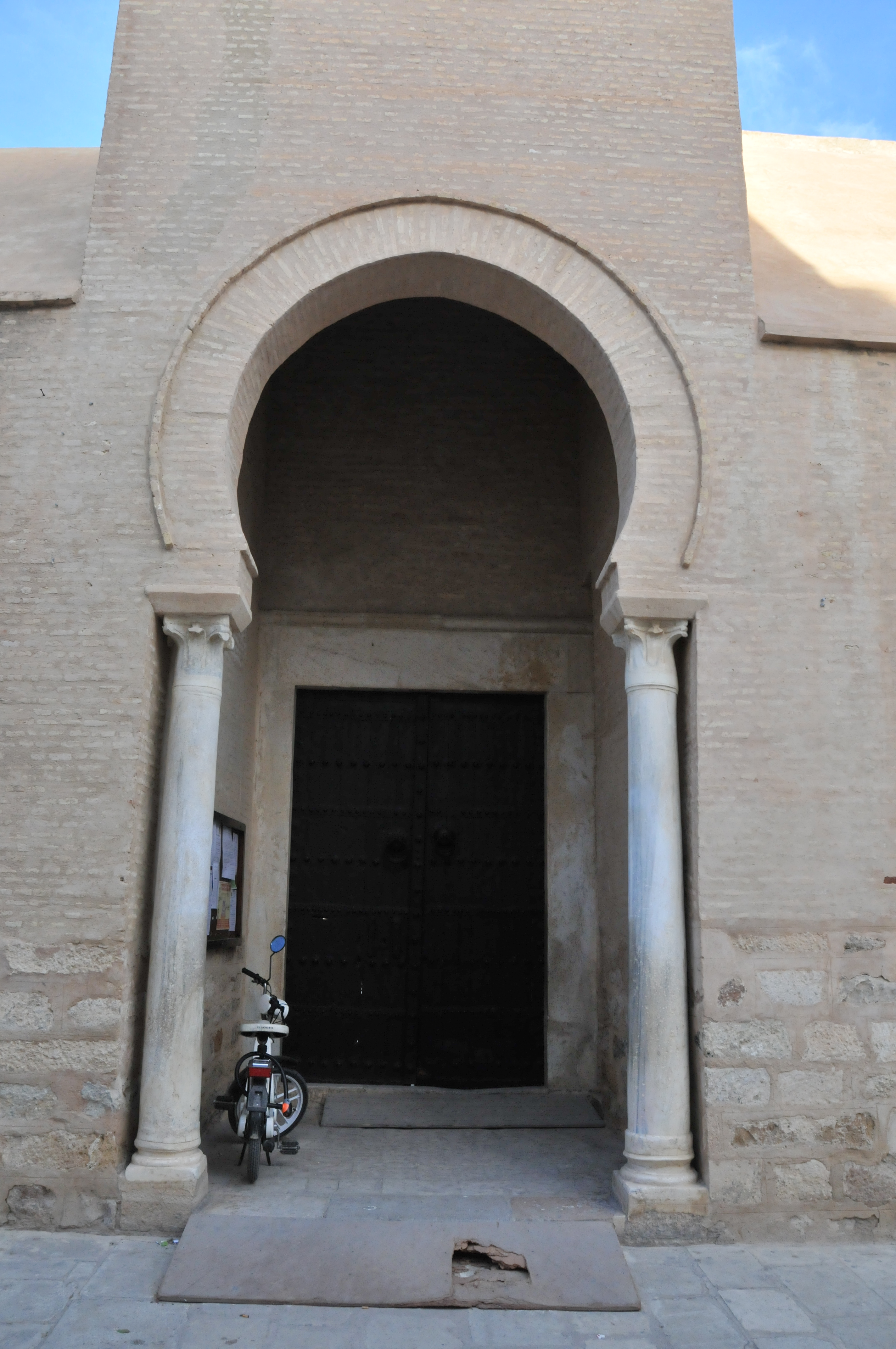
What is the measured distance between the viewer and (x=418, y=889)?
734 centimetres

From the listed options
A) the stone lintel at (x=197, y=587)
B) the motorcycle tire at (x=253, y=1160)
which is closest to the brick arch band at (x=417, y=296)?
the stone lintel at (x=197, y=587)

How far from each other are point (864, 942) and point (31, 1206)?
387cm

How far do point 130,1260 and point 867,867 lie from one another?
3621 mm

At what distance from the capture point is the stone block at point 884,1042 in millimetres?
4887

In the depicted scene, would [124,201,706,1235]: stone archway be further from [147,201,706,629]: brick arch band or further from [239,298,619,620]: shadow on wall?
[239,298,619,620]: shadow on wall

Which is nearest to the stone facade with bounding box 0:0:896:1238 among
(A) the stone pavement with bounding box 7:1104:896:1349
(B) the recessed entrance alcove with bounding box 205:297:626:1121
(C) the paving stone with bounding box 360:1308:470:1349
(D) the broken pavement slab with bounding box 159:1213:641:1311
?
(A) the stone pavement with bounding box 7:1104:896:1349

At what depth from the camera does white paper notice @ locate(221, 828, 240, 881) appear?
6.39m

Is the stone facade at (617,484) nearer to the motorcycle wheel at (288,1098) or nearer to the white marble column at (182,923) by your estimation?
the white marble column at (182,923)

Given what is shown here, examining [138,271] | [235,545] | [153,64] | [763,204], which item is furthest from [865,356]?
[153,64]

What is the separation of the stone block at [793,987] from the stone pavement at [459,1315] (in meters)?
1.05

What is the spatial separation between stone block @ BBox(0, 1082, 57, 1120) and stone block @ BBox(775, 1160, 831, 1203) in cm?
320

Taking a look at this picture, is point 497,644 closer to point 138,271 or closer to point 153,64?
point 138,271

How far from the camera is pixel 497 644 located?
7672mm

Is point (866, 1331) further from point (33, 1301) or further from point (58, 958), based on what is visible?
point (58, 958)
